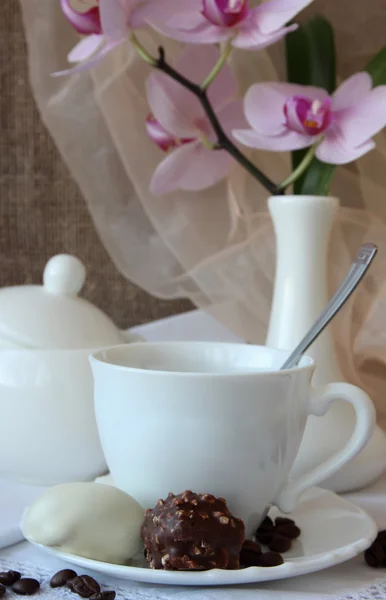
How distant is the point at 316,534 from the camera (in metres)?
0.43

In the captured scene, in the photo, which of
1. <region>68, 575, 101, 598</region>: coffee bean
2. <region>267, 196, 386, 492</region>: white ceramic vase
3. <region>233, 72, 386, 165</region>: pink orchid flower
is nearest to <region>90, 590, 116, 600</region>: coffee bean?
<region>68, 575, 101, 598</region>: coffee bean

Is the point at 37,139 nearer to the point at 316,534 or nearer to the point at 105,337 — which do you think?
the point at 105,337

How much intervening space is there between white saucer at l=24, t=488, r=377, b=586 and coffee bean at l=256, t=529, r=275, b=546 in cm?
1

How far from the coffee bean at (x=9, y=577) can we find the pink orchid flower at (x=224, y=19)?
377mm

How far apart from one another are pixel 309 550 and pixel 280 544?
2 centimetres

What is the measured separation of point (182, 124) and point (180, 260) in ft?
0.45

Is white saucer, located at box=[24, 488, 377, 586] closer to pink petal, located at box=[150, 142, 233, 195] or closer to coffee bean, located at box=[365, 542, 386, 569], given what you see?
coffee bean, located at box=[365, 542, 386, 569]

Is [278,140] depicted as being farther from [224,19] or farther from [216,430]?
[216,430]

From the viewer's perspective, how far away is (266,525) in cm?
44

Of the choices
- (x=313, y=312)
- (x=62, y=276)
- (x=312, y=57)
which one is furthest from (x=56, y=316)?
(x=312, y=57)

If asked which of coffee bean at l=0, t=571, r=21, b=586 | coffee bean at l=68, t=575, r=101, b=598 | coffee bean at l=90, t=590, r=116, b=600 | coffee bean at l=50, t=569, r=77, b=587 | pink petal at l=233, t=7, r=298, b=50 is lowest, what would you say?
coffee bean at l=0, t=571, r=21, b=586

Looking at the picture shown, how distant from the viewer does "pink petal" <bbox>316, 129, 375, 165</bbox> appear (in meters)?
0.54

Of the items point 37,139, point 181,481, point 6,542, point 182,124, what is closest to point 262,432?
point 181,481

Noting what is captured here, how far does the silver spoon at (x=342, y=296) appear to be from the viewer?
0.47 m
